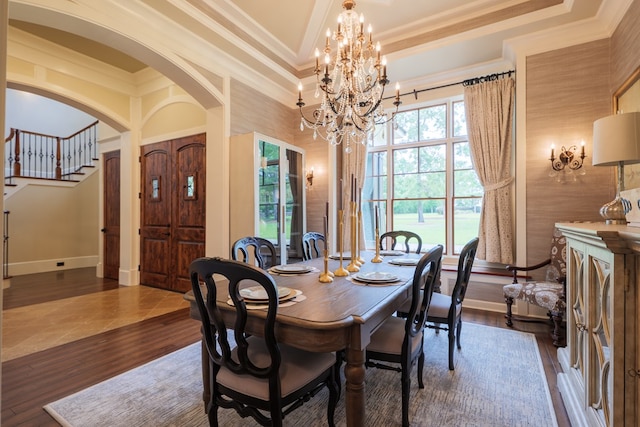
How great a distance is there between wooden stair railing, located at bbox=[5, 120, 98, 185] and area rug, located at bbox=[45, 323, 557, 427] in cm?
687

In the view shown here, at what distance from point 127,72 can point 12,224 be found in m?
4.09

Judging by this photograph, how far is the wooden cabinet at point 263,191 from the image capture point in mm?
3840

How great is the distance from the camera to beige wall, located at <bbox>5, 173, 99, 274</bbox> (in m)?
6.26

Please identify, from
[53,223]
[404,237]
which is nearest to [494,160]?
[404,237]

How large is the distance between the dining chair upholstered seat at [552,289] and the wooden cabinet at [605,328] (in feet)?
3.59

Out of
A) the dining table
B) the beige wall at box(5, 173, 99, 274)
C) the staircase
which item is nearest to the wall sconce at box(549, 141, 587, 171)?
the dining table

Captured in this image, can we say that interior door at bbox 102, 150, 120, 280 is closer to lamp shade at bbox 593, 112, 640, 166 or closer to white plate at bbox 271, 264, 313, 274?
white plate at bbox 271, 264, 313, 274

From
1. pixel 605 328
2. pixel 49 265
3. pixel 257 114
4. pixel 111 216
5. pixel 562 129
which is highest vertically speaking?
pixel 257 114

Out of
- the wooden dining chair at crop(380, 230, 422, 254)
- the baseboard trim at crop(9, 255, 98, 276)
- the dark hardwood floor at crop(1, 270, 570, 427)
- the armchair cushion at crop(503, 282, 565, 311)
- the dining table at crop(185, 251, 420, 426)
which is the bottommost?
the dark hardwood floor at crop(1, 270, 570, 427)

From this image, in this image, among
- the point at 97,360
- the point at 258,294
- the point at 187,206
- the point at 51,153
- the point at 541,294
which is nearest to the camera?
the point at 258,294

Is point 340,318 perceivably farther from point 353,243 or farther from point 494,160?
point 494,160

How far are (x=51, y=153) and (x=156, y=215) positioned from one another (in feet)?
16.8

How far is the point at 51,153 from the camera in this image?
7789 mm

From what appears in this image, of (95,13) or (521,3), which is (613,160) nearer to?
(521,3)
